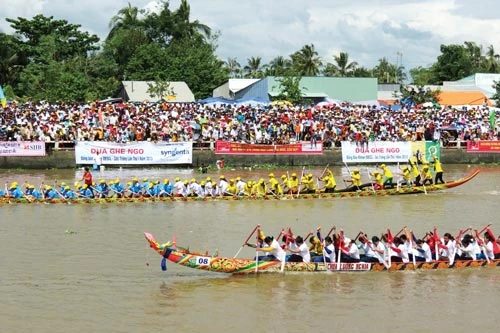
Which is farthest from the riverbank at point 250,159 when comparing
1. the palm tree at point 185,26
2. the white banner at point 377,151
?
the palm tree at point 185,26

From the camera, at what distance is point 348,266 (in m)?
16.3

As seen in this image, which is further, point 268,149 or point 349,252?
point 268,149

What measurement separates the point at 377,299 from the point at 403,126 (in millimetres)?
23189

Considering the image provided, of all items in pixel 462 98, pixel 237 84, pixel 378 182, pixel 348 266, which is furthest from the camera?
pixel 237 84

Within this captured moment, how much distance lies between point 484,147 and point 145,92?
24.1 meters

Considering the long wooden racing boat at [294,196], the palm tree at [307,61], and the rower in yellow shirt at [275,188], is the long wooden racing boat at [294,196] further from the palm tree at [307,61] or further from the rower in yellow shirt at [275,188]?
the palm tree at [307,61]

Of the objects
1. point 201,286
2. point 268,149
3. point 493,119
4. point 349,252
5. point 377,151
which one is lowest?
point 201,286

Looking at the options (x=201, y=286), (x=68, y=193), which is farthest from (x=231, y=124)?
(x=201, y=286)

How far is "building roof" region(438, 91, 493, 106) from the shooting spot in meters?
55.1

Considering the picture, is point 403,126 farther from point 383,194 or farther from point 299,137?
point 383,194

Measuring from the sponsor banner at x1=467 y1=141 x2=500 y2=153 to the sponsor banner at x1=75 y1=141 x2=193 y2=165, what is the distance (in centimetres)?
1412

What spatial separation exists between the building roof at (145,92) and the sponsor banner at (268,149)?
15.4 meters

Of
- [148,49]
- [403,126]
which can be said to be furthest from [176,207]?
[148,49]

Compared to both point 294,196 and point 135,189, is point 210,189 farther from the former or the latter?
point 294,196
